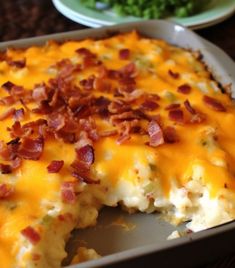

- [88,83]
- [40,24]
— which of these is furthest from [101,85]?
[40,24]

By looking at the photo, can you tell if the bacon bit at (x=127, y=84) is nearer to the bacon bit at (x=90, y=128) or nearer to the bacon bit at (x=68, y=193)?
the bacon bit at (x=90, y=128)

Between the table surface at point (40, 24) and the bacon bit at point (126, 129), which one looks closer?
the bacon bit at point (126, 129)

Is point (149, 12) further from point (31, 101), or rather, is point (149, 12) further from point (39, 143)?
point (39, 143)

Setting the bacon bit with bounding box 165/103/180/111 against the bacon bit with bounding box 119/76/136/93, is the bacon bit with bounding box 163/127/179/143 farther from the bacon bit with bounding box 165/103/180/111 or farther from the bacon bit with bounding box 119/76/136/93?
the bacon bit with bounding box 119/76/136/93

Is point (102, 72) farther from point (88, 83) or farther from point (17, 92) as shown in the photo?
point (17, 92)

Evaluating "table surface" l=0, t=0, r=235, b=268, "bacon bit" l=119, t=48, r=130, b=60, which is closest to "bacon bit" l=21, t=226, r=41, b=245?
"bacon bit" l=119, t=48, r=130, b=60

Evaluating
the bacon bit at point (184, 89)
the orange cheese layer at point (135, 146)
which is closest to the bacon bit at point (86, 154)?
the orange cheese layer at point (135, 146)

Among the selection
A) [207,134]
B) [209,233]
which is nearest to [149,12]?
[207,134]
